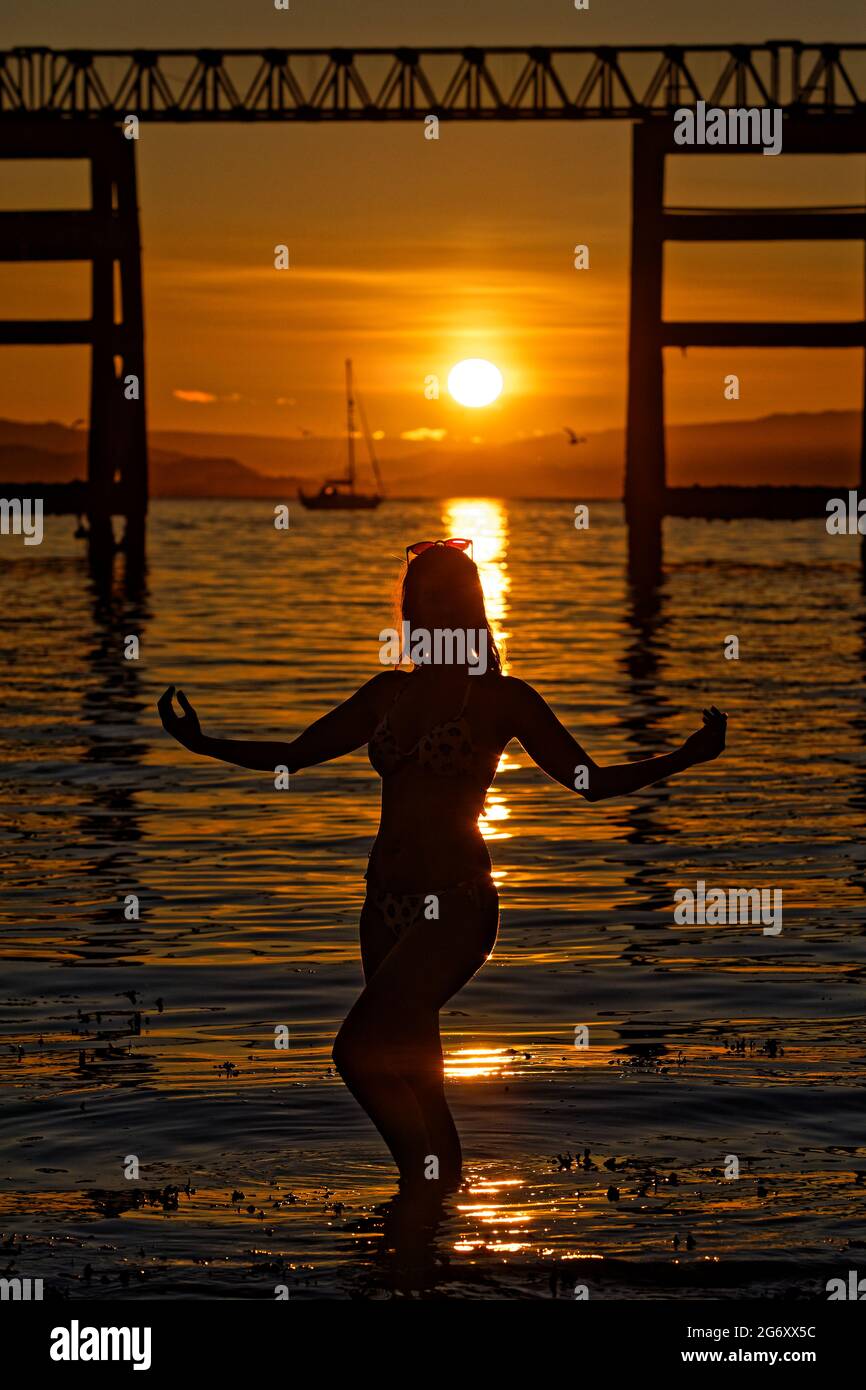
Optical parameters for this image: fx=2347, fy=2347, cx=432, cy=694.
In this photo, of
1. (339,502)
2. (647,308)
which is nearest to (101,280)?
(647,308)

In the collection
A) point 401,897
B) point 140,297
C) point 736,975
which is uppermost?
point 140,297

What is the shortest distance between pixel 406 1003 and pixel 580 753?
740 mm

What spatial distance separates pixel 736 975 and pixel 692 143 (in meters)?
49.9

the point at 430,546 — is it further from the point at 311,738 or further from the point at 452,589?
the point at 311,738

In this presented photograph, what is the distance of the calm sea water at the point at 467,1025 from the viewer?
20.0 feet

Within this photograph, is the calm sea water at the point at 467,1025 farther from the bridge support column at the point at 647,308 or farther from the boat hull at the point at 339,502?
the boat hull at the point at 339,502

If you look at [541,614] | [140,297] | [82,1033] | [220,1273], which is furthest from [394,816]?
[140,297]

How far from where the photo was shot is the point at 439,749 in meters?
5.68

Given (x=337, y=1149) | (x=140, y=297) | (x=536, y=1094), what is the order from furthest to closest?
(x=140, y=297) < (x=536, y=1094) < (x=337, y=1149)

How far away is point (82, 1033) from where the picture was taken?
8.55 metres

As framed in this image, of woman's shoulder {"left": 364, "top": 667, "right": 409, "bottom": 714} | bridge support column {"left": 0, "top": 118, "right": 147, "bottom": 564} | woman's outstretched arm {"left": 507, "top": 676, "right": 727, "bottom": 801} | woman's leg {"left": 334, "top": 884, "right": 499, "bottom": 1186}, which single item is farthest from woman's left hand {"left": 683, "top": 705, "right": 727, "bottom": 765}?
bridge support column {"left": 0, "top": 118, "right": 147, "bottom": 564}

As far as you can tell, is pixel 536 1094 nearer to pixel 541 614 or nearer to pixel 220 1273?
pixel 220 1273

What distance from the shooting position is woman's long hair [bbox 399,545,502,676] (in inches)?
226

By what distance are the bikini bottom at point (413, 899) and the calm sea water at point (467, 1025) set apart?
0.90 meters
